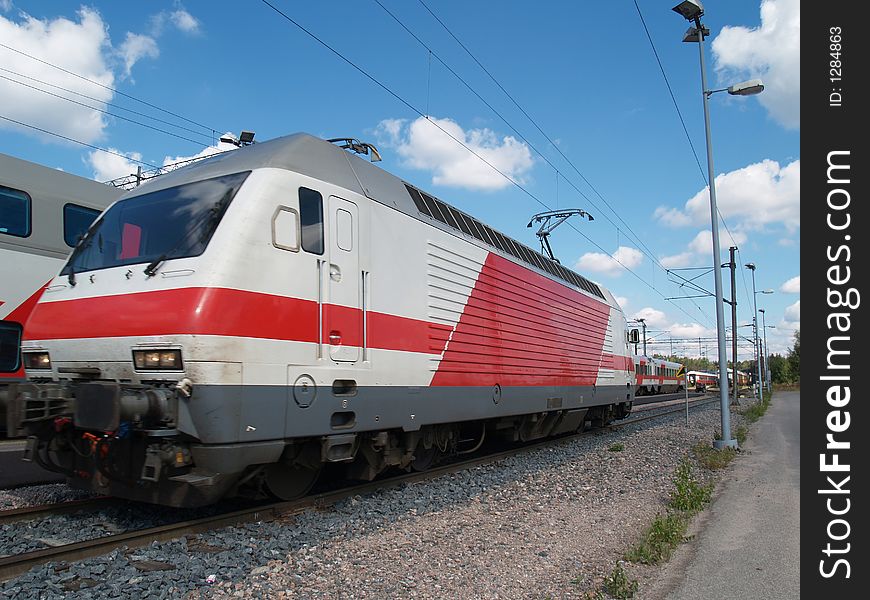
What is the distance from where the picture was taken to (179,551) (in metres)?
4.81

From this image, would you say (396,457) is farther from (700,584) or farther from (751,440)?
(751,440)

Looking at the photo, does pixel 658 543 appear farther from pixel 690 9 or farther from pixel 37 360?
pixel 690 9

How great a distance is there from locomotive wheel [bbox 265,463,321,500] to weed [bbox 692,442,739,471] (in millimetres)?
6877

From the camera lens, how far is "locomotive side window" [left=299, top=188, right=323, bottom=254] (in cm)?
569

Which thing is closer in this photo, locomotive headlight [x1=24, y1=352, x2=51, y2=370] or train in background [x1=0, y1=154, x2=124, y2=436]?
locomotive headlight [x1=24, y1=352, x2=51, y2=370]

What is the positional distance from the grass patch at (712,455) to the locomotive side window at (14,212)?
37.3 ft

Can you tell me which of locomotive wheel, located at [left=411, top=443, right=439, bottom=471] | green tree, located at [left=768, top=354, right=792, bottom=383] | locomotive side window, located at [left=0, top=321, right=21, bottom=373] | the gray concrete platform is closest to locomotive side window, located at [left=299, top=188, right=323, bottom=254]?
locomotive wheel, located at [left=411, top=443, right=439, bottom=471]

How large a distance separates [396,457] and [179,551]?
108 inches

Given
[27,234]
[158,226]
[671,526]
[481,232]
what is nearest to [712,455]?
[481,232]

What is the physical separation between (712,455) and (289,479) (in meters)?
8.02

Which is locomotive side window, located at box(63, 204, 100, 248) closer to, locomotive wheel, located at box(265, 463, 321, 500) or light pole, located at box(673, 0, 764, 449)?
locomotive wheel, located at box(265, 463, 321, 500)

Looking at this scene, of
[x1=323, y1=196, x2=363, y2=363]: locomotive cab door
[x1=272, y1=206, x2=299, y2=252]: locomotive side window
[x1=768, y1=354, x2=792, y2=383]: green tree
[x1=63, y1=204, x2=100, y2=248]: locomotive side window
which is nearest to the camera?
[x1=272, y1=206, x2=299, y2=252]: locomotive side window

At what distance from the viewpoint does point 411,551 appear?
520cm
